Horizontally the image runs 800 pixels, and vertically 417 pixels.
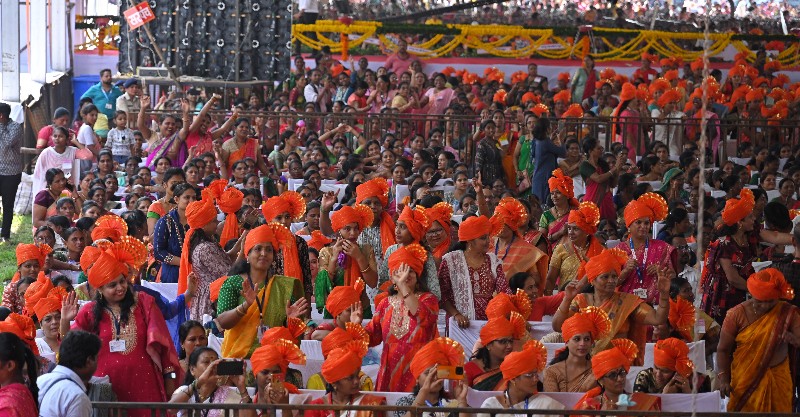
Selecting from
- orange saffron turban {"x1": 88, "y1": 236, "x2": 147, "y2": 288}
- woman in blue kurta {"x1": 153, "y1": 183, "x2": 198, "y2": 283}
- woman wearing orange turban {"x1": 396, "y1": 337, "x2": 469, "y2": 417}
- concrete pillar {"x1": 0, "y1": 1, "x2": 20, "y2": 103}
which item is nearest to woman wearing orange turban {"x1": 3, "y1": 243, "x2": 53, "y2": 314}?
woman in blue kurta {"x1": 153, "y1": 183, "x2": 198, "y2": 283}

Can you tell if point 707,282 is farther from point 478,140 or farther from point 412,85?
point 412,85

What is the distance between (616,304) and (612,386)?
3.75ft

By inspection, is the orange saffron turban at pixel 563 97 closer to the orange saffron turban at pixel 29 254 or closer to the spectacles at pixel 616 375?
the orange saffron turban at pixel 29 254

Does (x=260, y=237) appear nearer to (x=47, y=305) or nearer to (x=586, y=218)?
(x=47, y=305)

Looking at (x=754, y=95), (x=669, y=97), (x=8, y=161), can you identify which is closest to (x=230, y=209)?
(x=8, y=161)

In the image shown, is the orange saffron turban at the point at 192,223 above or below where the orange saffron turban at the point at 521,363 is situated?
above

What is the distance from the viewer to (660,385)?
716cm

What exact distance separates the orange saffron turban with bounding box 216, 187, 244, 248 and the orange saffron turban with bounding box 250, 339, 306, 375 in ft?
9.48

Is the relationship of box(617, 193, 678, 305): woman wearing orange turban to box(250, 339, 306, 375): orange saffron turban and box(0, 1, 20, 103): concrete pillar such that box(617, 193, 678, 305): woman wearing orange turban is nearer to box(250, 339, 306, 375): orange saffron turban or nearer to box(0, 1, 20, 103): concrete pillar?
box(250, 339, 306, 375): orange saffron turban

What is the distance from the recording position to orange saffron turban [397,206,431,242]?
27.3 feet

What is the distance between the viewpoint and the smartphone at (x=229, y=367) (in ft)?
21.0

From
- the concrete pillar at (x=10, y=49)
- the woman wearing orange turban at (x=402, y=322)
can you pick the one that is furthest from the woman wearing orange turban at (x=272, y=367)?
the concrete pillar at (x=10, y=49)

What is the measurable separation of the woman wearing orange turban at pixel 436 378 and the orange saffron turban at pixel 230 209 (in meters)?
3.25

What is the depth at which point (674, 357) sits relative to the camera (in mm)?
7113
